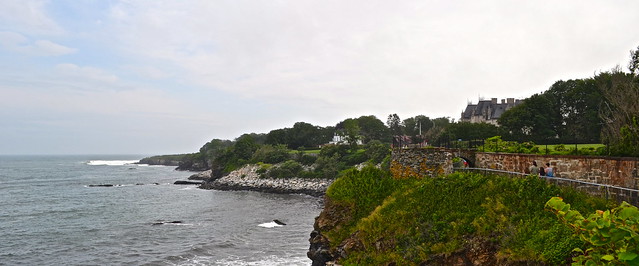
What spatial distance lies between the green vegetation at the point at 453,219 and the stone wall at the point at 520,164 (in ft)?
3.59

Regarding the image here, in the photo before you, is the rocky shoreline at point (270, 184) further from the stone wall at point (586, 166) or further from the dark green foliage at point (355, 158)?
the stone wall at point (586, 166)

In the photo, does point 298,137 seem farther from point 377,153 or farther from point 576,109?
point 576,109

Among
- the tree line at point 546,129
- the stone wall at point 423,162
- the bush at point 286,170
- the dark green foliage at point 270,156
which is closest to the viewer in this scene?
the stone wall at point 423,162

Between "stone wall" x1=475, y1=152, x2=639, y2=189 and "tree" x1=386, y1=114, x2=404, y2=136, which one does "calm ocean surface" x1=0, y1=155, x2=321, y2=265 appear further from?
"tree" x1=386, y1=114, x2=404, y2=136

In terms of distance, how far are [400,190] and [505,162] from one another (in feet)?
20.0

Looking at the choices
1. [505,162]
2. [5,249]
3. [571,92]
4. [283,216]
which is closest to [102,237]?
[5,249]

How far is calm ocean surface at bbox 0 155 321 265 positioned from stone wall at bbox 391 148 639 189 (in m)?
9.54

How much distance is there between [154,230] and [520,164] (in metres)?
30.3

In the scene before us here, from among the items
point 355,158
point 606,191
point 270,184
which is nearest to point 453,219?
point 606,191

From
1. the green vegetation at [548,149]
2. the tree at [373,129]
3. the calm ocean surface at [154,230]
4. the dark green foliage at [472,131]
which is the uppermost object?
the tree at [373,129]

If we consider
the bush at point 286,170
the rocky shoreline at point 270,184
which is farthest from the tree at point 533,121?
the bush at point 286,170

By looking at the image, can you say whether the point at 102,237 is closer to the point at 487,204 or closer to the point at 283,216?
the point at 283,216

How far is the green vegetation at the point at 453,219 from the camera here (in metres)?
12.0

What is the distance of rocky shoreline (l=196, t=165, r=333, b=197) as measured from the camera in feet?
212
